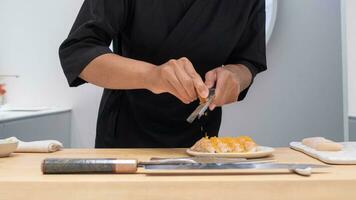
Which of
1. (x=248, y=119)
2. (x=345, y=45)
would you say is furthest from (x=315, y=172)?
(x=248, y=119)

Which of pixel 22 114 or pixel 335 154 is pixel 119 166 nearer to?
pixel 335 154

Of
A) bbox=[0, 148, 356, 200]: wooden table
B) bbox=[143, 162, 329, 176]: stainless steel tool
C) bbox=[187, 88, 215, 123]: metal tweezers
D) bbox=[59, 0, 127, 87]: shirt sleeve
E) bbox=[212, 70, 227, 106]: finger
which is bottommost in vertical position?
bbox=[0, 148, 356, 200]: wooden table

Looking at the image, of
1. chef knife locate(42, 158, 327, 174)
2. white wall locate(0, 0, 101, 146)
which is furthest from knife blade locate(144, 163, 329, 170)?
white wall locate(0, 0, 101, 146)

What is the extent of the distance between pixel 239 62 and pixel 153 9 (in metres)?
0.27

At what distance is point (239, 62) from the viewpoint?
1032 mm

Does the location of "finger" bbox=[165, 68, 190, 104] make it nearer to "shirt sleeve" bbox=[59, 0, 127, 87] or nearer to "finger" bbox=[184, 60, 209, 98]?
"finger" bbox=[184, 60, 209, 98]

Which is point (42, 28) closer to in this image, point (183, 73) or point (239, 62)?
point (239, 62)

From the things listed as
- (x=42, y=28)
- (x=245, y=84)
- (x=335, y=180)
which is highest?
(x=42, y=28)

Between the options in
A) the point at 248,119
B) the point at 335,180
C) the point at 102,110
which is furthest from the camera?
the point at 248,119

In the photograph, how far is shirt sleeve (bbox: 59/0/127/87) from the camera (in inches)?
29.4

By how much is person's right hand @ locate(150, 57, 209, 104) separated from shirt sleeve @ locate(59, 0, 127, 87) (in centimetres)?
15

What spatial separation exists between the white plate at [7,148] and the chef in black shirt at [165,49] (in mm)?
163

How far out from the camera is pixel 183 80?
2.12ft

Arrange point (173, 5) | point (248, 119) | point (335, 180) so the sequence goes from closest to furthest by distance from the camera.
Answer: point (335, 180), point (173, 5), point (248, 119)
